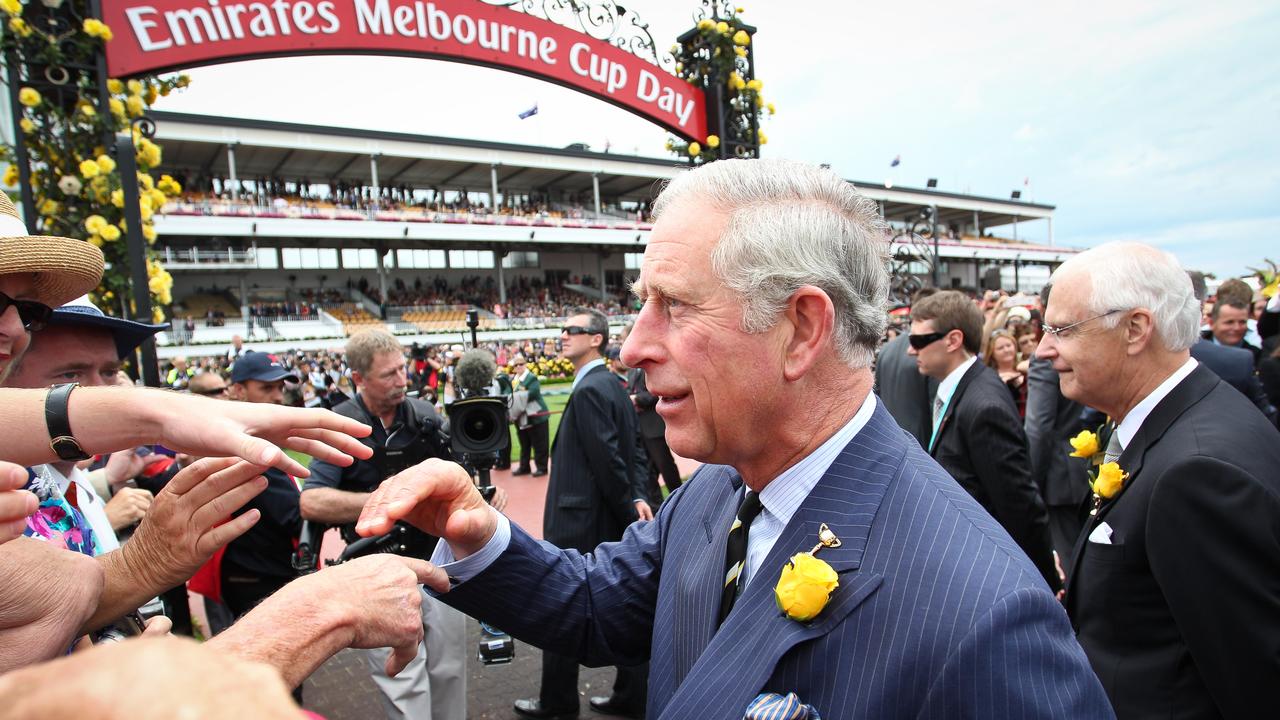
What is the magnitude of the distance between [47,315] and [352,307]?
36366 millimetres

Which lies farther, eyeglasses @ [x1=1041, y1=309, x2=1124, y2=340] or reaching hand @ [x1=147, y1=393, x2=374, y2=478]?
eyeglasses @ [x1=1041, y1=309, x2=1124, y2=340]

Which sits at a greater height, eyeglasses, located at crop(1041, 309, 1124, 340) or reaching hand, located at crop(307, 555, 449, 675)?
eyeglasses, located at crop(1041, 309, 1124, 340)

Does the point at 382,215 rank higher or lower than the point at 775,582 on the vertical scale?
higher

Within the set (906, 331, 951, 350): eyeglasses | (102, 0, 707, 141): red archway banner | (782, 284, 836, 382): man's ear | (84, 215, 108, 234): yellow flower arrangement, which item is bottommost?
(906, 331, 951, 350): eyeglasses

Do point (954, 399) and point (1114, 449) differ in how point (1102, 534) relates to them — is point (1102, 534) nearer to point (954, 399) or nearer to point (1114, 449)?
point (1114, 449)

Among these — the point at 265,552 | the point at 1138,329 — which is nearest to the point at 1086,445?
the point at 1138,329

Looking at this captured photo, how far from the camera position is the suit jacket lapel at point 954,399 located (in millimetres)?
3877

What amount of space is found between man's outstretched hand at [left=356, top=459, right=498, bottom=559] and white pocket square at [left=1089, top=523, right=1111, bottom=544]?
6.13ft

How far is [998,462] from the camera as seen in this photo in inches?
140

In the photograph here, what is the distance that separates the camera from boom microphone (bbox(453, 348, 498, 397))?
5199mm

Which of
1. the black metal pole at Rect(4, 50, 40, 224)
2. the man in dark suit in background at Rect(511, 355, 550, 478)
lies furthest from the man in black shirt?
the man in dark suit in background at Rect(511, 355, 550, 478)

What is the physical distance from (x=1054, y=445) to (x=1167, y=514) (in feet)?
9.81

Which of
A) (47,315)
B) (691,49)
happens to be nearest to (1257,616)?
(47,315)

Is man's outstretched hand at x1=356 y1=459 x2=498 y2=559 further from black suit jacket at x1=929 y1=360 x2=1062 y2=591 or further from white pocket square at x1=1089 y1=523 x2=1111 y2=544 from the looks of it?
black suit jacket at x1=929 y1=360 x2=1062 y2=591
